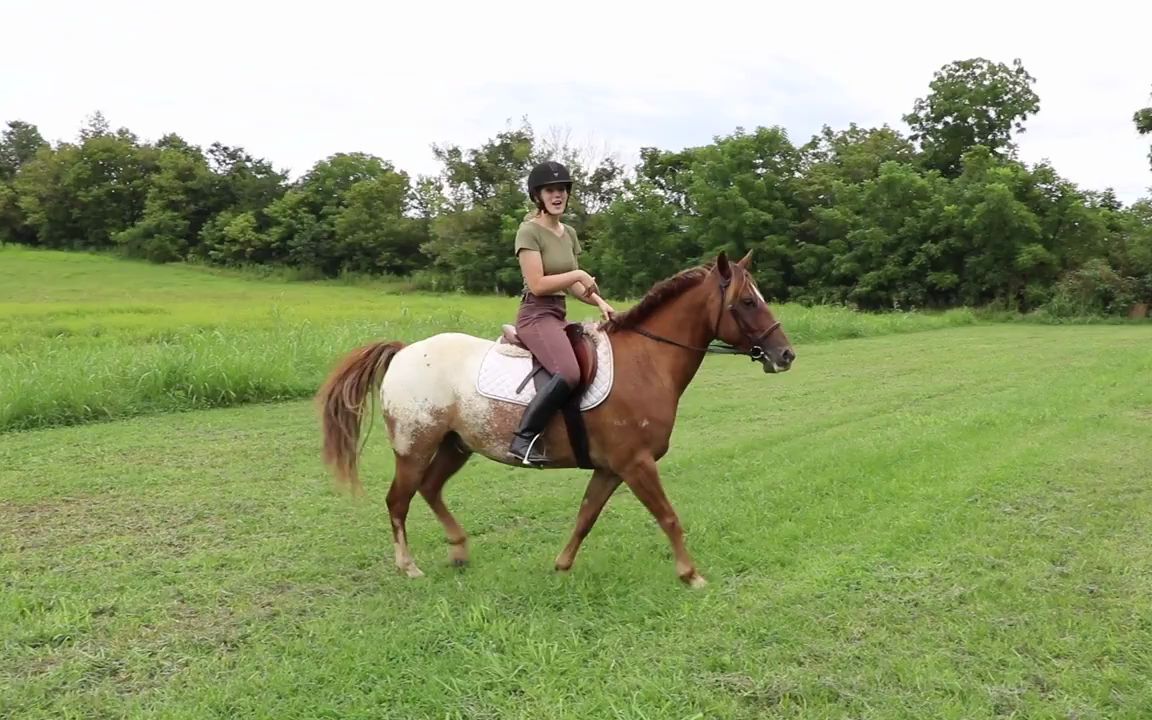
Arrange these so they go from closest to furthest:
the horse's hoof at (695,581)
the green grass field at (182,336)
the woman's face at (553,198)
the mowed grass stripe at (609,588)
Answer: the mowed grass stripe at (609,588) → the horse's hoof at (695,581) → the woman's face at (553,198) → the green grass field at (182,336)

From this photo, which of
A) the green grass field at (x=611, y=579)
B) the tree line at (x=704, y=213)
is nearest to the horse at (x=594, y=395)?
the green grass field at (x=611, y=579)

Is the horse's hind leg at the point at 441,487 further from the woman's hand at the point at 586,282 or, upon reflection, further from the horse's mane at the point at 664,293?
the horse's mane at the point at 664,293

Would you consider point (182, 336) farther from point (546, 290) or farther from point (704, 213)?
point (704, 213)

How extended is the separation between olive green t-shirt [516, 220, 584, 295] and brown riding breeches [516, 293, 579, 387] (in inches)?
4.4

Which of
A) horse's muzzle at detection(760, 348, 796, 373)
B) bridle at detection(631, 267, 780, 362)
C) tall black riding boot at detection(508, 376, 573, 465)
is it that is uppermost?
bridle at detection(631, 267, 780, 362)

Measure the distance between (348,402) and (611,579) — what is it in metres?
1.94

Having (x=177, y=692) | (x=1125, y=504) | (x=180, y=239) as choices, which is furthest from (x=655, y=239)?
(x=177, y=692)

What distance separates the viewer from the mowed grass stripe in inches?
124

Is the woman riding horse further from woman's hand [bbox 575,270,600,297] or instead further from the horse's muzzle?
the horse's muzzle

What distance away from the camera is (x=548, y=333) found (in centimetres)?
435

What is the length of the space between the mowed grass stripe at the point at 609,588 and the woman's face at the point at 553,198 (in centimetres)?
206

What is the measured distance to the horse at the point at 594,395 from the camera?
4332mm

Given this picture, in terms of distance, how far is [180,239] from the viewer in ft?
153

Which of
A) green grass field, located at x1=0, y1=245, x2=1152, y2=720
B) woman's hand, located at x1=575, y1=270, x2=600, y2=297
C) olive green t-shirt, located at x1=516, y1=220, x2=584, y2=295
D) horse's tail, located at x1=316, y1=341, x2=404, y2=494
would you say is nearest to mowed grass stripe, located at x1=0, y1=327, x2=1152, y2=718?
green grass field, located at x1=0, y1=245, x2=1152, y2=720
